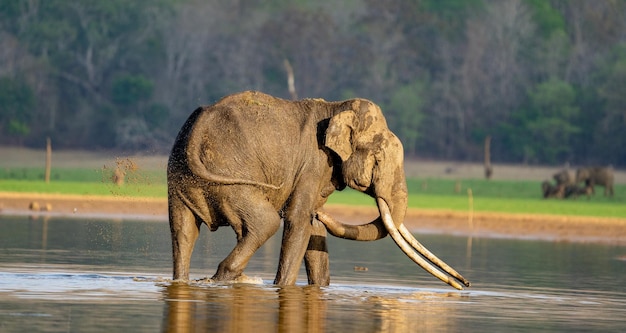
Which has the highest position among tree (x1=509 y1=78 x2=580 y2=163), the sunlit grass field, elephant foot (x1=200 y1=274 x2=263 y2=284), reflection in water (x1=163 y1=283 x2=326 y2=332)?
tree (x1=509 y1=78 x2=580 y2=163)

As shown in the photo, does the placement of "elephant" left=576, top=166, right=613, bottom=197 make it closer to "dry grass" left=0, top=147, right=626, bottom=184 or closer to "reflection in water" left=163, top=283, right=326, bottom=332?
"dry grass" left=0, top=147, right=626, bottom=184

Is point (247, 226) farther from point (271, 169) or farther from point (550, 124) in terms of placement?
point (550, 124)

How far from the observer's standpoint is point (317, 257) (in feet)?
58.7

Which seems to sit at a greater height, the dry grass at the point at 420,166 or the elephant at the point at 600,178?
the dry grass at the point at 420,166

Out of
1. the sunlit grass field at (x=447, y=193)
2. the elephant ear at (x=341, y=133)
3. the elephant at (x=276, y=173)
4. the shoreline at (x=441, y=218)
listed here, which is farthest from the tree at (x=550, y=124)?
the elephant ear at (x=341, y=133)

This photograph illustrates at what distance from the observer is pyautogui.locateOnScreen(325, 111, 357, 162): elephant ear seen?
16953 millimetres

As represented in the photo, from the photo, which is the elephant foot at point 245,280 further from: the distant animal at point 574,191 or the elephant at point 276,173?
the distant animal at point 574,191

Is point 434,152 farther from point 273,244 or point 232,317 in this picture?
point 232,317

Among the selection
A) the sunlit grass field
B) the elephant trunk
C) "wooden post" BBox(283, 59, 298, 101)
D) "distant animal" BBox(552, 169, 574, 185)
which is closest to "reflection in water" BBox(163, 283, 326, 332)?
the elephant trunk

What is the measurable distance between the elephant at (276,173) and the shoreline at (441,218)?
1754cm

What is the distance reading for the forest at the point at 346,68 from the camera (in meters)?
76.6

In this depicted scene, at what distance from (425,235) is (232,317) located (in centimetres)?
1965

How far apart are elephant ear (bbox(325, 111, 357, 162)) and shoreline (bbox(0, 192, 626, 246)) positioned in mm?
17834

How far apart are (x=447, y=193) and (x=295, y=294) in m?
38.6
